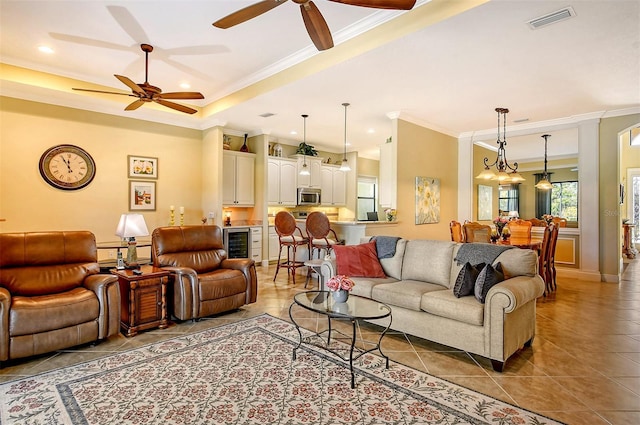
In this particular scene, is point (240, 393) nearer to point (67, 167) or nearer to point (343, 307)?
point (343, 307)

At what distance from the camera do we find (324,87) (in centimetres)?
473

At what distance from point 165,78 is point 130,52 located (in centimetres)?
84

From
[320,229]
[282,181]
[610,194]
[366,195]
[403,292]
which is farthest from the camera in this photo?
[366,195]

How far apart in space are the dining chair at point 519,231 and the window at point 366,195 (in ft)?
15.5

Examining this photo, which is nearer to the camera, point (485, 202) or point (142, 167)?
point (142, 167)

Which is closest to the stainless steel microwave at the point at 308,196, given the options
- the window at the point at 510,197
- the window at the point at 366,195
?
the window at the point at 366,195

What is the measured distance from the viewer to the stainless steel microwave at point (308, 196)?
8.23 metres

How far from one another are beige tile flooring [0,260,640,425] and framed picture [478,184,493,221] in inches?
150

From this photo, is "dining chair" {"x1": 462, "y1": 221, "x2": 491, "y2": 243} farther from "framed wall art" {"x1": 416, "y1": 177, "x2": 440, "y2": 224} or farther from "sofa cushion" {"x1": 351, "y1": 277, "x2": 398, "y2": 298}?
"sofa cushion" {"x1": 351, "y1": 277, "x2": 398, "y2": 298}

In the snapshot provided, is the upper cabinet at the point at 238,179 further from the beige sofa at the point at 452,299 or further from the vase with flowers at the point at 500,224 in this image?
the vase with flowers at the point at 500,224

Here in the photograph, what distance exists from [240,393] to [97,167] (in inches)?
196

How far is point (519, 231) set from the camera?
5.54 metres

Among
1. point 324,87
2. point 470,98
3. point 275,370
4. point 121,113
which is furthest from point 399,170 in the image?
point 121,113

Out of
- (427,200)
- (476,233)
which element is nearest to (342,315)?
(476,233)
